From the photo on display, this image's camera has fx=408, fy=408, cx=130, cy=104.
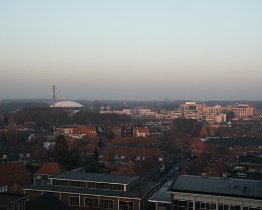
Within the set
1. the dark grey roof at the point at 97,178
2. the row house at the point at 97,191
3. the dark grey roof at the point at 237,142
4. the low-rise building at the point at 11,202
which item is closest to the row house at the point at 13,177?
the row house at the point at 97,191

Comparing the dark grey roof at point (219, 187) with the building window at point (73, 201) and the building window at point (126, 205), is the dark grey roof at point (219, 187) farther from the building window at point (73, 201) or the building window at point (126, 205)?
the building window at point (73, 201)

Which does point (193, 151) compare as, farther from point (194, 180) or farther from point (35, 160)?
point (194, 180)

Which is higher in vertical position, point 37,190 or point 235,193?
point 235,193

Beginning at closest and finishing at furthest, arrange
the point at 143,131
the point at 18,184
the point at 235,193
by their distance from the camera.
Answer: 1. the point at 235,193
2. the point at 18,184
3. the point at 143,131

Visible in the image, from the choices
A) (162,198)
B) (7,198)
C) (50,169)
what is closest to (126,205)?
(162,198)

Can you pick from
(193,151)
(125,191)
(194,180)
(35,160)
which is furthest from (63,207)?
(193,151)

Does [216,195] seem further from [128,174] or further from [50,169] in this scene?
[50,169]

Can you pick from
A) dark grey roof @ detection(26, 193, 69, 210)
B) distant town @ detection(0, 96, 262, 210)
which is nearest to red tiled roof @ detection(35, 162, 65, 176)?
distant town @ detection(0, 96, 262, 210)

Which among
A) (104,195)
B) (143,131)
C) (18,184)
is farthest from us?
(143,131)
